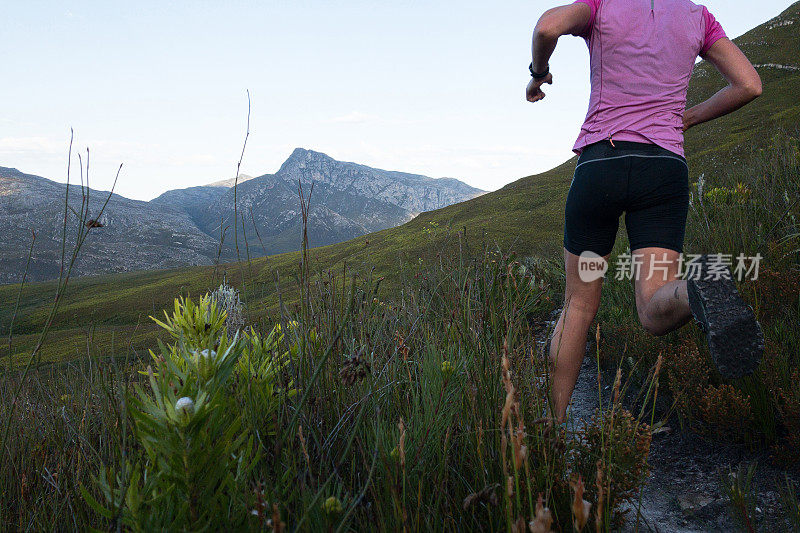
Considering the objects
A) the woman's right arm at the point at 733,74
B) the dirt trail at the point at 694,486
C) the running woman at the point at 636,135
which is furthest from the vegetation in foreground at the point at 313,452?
the woman's right arm at the point at 733,74

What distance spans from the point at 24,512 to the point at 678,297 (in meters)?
2.68

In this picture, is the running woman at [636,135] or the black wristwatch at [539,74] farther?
the black wristwatch at [539,74]

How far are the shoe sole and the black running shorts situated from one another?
59cm

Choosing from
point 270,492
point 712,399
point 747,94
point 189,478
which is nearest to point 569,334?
point 712,399

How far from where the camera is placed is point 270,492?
1200mm

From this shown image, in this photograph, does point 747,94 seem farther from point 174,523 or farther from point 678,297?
point 174,523

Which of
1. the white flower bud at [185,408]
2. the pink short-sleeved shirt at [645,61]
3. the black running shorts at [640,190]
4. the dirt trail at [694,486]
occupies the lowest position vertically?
the dirt trail at [694,486]

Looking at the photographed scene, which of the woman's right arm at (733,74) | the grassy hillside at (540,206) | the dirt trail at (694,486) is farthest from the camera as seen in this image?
the grassy hillside at (540,206)

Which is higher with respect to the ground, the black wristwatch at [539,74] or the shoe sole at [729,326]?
the black wristwatch at [539,74]

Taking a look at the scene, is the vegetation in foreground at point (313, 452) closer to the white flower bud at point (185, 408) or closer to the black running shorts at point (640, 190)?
the white flower bud at point (185, 408)

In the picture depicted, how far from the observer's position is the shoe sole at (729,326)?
172cm

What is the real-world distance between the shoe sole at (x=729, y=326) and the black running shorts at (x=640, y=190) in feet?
1.94

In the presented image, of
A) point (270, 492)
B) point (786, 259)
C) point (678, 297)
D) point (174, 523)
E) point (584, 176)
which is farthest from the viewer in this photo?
point (786, 259)

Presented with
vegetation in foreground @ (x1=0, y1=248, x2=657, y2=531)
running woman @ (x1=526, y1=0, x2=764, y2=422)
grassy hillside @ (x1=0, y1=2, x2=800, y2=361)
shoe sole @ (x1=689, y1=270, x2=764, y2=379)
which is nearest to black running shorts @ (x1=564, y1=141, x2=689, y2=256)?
running woman @ (x1=526, y1=0, x2=764, y2=422)
